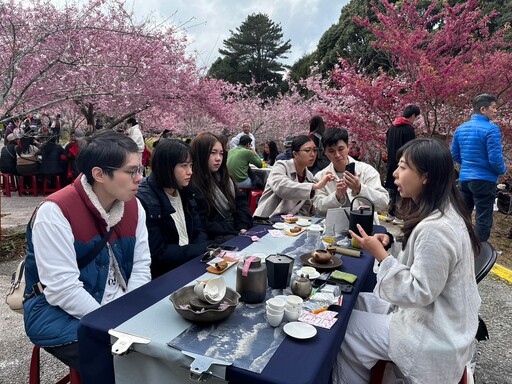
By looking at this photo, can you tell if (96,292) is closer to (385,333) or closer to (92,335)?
(92,335)

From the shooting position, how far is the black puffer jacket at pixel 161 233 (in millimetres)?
2574

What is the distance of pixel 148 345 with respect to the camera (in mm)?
1412

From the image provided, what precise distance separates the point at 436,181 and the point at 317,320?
0.93 metres

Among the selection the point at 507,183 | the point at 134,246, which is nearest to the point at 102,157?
the point at 134,246

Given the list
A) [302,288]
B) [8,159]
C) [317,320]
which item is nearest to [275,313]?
[317,320]

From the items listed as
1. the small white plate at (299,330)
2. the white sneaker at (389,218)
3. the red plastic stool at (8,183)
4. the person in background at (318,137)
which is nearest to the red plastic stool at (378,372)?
the small white plate at (299,330)

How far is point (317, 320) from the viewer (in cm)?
161

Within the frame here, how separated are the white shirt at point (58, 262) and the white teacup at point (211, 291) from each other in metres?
0.65

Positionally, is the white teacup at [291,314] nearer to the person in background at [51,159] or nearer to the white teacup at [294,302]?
the white teacup at [294,302]

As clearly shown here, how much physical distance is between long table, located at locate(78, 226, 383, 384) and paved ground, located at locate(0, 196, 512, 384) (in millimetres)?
1165

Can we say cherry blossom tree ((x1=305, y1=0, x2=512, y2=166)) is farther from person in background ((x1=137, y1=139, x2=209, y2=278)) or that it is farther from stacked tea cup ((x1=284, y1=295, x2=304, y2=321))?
stacked tea cup ((x1=284, y1=295, x2=304, y2=321))

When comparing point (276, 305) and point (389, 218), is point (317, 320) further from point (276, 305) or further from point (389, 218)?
Result: point (389, 218)

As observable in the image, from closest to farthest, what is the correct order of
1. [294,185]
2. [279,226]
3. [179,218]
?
[179,218] < [279,226] < [294,185]

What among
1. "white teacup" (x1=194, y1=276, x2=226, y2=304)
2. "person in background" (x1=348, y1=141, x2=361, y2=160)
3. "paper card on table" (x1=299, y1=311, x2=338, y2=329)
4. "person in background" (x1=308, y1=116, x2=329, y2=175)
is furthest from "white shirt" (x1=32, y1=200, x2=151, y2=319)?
"person in background" (x1=348, y1=141, x2=361, y2=160)
